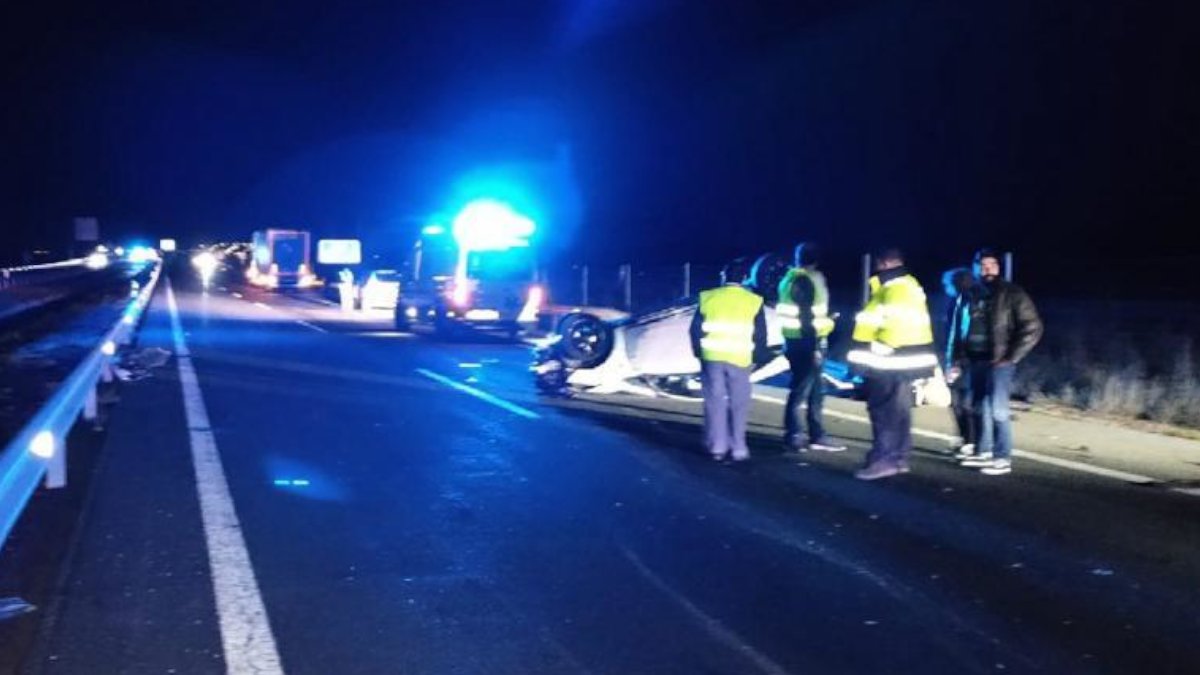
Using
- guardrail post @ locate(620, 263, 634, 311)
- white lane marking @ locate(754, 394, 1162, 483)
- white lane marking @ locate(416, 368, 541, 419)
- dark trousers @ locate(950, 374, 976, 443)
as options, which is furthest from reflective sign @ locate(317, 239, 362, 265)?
dark trousers @ locate(950, 374, 976, 443)

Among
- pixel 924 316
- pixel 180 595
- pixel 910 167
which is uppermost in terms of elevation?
pixel 910 167

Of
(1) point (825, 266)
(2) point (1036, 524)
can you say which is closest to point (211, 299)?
(1) point (825, 266)

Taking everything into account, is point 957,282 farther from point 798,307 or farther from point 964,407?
point 798,307

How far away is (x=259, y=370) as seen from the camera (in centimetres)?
1848

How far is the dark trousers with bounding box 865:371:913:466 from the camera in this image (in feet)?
32.2

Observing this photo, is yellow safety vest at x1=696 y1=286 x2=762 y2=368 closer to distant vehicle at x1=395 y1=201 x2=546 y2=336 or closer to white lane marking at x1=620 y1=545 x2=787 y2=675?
white lane marking at x1=620 y1=545 x2=787 y2=675

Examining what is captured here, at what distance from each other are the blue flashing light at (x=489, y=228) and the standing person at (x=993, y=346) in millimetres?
15815

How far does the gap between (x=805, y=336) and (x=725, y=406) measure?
0.98 metres

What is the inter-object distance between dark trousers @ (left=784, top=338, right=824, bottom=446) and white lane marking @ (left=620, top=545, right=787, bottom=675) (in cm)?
427

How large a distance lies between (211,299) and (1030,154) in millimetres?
25955

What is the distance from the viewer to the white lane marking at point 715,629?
219 inches

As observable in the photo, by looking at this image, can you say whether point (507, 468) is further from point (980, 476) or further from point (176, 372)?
point (176, 372)

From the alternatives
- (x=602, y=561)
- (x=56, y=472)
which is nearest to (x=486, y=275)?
(x=56, y=472)

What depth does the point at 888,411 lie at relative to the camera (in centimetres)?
985
